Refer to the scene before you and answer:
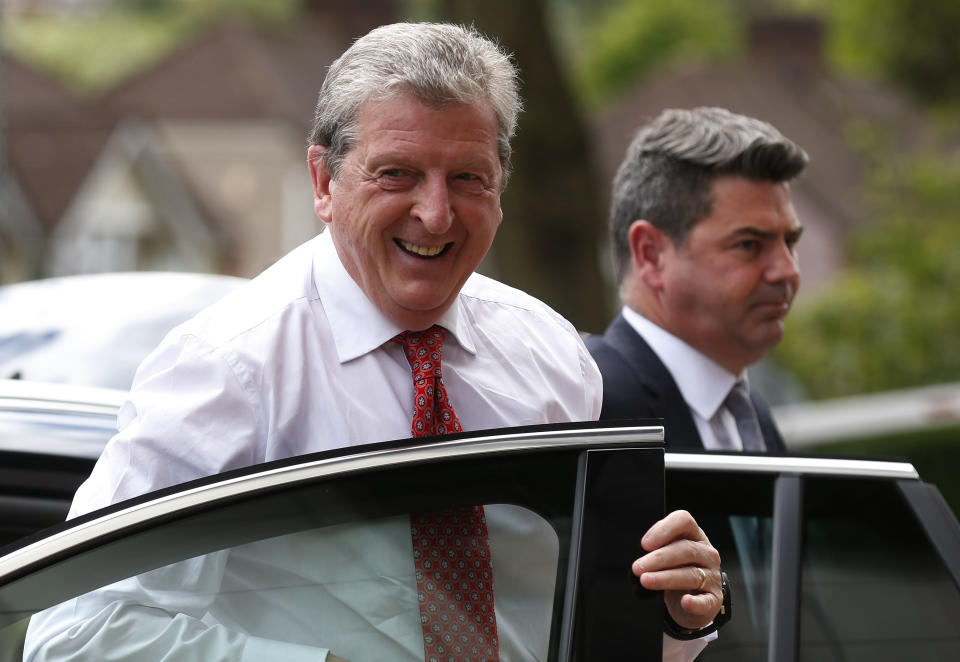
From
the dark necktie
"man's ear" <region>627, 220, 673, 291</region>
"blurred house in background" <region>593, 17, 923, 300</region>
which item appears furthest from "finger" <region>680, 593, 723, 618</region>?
"blurred house in background" <region>593, 17, 923, 300</region>

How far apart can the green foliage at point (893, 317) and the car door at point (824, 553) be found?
38.5 ft

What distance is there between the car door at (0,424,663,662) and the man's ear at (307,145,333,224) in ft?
1.81

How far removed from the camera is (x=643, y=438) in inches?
74.7

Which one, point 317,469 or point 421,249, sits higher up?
point 421,249

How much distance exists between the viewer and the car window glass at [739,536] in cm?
253

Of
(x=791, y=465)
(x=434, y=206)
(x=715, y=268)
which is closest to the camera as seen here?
(x=434, y=206)

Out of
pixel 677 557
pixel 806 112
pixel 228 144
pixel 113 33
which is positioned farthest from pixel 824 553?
pixel 113 33

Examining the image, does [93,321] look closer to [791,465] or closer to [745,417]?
[745,417]

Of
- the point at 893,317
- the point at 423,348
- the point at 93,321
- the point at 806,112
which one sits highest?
the point at 806,112

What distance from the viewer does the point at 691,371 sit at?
3.38 metres

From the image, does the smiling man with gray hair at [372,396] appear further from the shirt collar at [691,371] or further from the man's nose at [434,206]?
the shirt collar at [691,371]

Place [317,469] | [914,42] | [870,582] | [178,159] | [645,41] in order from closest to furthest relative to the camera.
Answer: [317,469]
[870,582]
[914,42]
[178,159]
[645,41]

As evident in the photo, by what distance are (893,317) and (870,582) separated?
12084mm

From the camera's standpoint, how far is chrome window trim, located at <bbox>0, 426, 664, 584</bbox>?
181 centimetres
